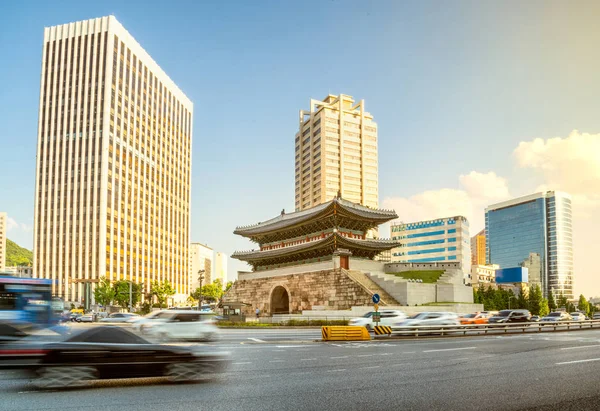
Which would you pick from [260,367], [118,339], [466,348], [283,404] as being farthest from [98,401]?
[466,348]

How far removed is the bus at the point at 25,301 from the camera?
17031mm

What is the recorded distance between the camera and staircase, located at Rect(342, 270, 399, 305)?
161 feet

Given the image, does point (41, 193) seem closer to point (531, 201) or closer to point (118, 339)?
point (118, 339)

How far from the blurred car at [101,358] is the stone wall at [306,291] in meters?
39.0

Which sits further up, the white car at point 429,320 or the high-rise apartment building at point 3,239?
the high-rise apartment building at point 3,239

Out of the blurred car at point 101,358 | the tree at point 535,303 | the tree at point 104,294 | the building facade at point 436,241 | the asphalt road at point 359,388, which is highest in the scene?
the building facade at point 436,241

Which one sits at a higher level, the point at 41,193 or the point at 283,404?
the point at 41,193

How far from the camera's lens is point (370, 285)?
51.6 meters

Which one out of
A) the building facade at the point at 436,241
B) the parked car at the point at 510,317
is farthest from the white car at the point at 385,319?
the building facade at the point at 436,241

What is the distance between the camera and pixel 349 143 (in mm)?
126625

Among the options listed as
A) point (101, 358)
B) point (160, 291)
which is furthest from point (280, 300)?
point (101, 358)

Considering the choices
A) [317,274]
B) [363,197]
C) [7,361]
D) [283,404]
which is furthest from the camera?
[363,197]

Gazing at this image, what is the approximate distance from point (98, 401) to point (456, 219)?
114166 millimetres

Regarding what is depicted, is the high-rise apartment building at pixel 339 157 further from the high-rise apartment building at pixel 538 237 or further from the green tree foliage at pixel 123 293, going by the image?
the high-rise apartment building at pixel 538 237
